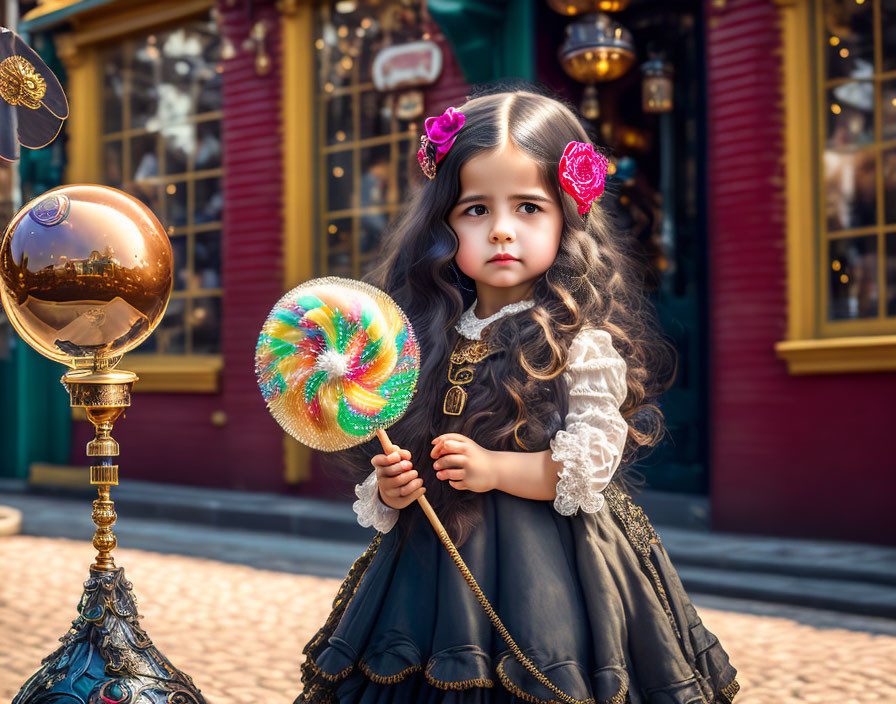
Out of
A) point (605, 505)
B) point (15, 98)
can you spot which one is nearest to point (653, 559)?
point (605, 505)

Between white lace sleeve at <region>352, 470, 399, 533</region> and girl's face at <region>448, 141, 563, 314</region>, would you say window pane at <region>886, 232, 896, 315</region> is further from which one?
white lace sleeve at <region>352, 470, 399, 533</region>

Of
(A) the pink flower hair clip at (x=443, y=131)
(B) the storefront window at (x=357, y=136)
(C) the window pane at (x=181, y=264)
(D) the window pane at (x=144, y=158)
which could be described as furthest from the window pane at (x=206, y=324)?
(A) the pink flower hair clip at (x=443, y=131)

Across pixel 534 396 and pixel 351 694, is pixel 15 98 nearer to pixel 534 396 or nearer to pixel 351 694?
pixel 534 396

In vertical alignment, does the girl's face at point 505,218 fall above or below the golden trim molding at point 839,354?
above

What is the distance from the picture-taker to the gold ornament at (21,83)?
7.64 feet

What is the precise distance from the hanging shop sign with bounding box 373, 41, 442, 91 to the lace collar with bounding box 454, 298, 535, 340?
17.2 ft

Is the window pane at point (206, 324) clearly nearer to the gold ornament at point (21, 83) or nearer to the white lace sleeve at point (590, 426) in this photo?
the gold ornament at point (21, 83)

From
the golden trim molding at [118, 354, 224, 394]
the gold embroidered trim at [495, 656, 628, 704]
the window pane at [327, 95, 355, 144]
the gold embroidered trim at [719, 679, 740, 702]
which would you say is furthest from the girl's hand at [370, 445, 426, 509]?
the golden trim molding at [118, 354, 224, 394]

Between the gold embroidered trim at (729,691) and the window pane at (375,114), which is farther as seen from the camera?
the window pane at (375,114)

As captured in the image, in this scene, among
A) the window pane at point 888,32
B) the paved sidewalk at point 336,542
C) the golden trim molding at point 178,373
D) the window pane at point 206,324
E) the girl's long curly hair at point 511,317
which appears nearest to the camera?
the girl's long curly hair at point 511,317

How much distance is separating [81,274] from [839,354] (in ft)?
14.7

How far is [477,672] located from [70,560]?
4.51 metres

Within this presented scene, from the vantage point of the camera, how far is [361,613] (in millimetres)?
2240

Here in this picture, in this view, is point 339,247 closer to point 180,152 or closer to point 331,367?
point 180,152
